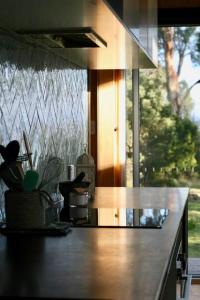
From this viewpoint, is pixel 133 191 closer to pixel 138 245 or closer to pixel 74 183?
pixel 74 183

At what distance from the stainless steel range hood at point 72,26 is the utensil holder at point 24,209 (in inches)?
23.2

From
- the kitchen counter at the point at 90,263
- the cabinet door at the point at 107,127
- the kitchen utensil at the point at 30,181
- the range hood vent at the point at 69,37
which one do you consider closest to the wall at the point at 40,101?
the range hood vent at the point at 69,37

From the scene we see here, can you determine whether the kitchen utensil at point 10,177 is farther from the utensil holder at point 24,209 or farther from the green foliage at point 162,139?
the green foliage at point 162,139

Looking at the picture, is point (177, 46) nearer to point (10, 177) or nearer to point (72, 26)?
point (72, 26)

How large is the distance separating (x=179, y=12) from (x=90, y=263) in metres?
3.54

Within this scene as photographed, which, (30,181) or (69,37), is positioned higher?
(69,37)

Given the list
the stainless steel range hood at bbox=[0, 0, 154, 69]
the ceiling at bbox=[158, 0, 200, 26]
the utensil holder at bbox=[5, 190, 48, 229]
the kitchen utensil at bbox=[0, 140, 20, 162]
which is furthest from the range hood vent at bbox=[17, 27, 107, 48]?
the ceiling at bbox=[158, 0, 200, 26]

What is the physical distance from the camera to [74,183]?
8.68ft

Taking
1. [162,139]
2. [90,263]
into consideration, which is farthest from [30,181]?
[162,139]

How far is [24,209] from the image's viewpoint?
6.55 ft

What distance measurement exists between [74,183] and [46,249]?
928 mm

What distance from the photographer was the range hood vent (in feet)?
7.40

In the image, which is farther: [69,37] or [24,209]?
[69,37]

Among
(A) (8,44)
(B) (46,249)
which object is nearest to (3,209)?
(B) (46,249)
